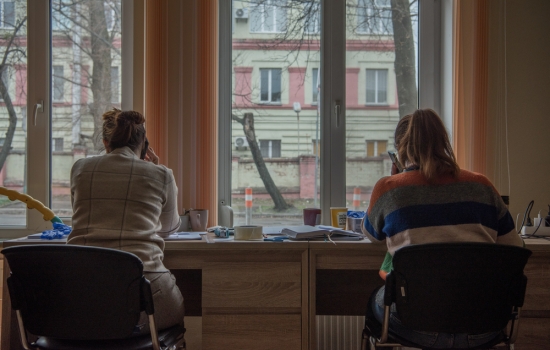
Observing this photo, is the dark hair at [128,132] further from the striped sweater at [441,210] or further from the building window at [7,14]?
the building window at [7,14]

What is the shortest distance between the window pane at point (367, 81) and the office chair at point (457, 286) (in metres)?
1.23

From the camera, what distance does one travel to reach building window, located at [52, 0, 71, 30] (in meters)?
2.70

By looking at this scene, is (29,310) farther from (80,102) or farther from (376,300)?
(80,102)

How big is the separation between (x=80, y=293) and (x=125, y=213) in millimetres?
342

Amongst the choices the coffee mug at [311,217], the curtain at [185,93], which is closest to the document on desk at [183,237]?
the curtain at [185,93]

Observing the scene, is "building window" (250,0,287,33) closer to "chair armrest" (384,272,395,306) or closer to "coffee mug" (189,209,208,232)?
"coffee mug" (189,209,208,232)

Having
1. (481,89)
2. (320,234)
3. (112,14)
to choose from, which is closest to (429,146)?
(320,234)

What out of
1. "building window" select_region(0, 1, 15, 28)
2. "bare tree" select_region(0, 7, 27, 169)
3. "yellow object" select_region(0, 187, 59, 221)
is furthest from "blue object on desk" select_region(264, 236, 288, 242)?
"building window" select_region(0, 1, 15, 28)

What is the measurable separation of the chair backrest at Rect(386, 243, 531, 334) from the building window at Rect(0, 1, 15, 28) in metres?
2.40

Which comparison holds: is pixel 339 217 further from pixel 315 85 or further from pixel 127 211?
pixel 127 211

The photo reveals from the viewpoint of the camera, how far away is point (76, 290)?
143 centimetres

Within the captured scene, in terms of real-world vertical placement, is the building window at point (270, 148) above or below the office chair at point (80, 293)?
above

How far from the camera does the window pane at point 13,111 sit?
8.80 feet

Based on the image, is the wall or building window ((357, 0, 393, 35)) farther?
building window ((357, 0, 393, 35))
